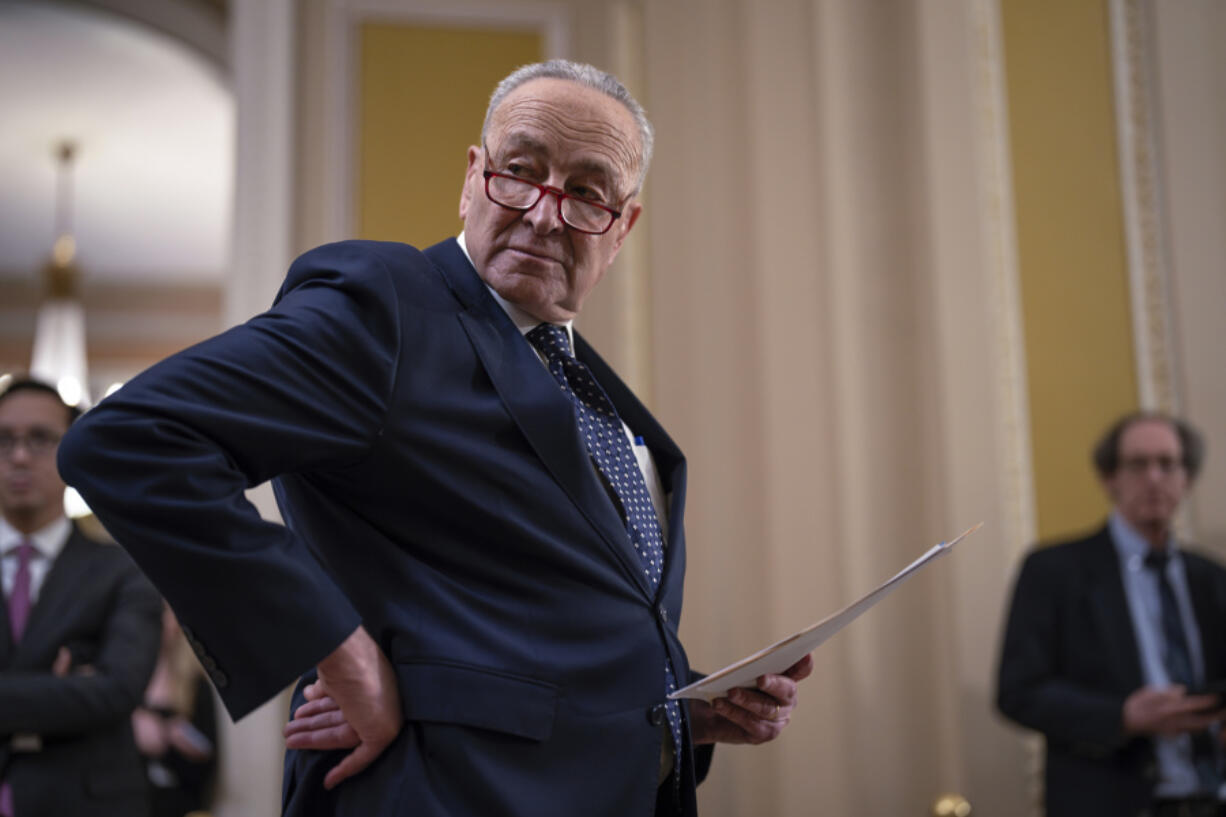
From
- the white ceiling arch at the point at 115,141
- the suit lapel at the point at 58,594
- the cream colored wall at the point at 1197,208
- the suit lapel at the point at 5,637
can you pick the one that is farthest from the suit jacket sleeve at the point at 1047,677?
the white ceiling arch at the point at 115,141

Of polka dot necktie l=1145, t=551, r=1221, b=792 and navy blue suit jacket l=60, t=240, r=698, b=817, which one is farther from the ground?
navy blue suit jacket l=60, t=240, r=698, b=817

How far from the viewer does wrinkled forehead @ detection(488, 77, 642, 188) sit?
59.1 inches

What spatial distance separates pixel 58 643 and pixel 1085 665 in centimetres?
259

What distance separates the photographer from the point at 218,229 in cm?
922

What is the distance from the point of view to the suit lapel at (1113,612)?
3.17 m

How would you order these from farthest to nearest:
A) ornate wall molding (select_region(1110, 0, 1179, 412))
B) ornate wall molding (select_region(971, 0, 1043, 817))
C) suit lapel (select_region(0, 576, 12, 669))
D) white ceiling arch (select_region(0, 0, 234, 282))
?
white ceiling arch (select_region(0, 0, 234, 282)) < ornate wall molding (select_region(1110, 0, 1179, 412)) < ornate wall molding (select_region(971, 0, 1043, 817)) < suit lapel (select_region(0, 576, 12, 669))

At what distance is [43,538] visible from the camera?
272cm

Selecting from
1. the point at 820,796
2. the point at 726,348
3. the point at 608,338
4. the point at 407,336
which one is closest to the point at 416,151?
the point at 608,338

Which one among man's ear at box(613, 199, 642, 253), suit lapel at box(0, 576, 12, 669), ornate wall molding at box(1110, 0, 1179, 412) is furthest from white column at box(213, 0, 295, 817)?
ornate wall molding at box(1110, 0, 1179, 412)

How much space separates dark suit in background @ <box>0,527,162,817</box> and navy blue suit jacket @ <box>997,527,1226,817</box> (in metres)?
2.22

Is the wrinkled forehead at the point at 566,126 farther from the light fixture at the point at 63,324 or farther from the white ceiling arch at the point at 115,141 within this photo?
the light fixture at the point at 63,324

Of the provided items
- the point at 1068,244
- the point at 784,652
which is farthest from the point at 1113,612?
the point at 784,652

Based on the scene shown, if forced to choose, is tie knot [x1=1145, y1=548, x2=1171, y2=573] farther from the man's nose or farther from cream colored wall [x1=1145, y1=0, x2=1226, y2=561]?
the man's nose

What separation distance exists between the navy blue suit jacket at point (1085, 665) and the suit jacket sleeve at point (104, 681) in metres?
2.21
